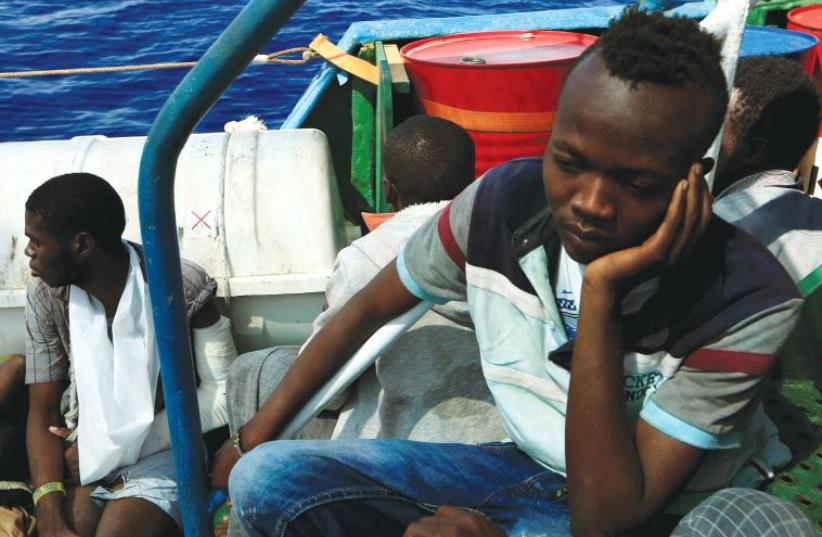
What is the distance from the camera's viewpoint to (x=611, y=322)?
57.7 inches

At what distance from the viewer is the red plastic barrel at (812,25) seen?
4.55 metres

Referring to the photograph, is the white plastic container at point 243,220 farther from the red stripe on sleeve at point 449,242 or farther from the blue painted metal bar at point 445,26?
the blue painted metal bar at point 445,26

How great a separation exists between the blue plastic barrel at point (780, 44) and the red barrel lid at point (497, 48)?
2.27 feet

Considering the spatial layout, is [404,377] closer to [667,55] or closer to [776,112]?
[667,55]

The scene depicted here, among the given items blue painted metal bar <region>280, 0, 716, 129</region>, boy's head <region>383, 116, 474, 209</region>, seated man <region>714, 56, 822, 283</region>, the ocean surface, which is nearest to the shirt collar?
seated man <region>714, 56, 822, 283</region>

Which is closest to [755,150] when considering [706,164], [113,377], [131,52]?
[706,164]

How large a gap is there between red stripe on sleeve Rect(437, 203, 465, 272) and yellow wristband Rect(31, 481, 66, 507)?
62.4 inches

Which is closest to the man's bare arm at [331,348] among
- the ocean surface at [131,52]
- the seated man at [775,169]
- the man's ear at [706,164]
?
the man's ear at [706,164]

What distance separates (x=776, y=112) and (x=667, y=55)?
4.00 ft

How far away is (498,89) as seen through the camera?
4039 mm

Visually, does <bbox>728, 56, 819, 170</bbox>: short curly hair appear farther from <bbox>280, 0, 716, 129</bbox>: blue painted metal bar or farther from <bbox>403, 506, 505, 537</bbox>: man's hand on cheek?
<bbox>280, 0, 716, 129</bbox>: blue painted metal bar

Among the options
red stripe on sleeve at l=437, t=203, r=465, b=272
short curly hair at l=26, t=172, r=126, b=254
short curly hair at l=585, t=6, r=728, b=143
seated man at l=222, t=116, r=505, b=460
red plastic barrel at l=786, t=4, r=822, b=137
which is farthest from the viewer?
red plastic barrel at l=786, t=4, r=822, b=137

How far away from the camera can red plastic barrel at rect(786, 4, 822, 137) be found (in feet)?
14.9

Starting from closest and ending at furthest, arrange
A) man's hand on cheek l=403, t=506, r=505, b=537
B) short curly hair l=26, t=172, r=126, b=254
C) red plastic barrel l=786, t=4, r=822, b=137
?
man's hand on cheek l=403, t=506, r=505, b=537
short curly hair l=26, t=172, r=126, b=254
red plastic barrel l=786, t=4, r=822, b=137
